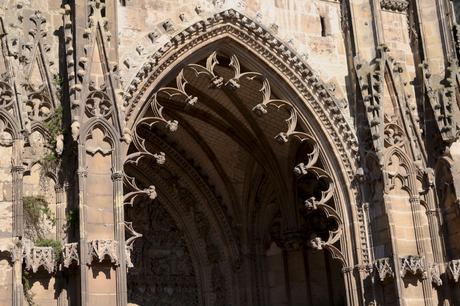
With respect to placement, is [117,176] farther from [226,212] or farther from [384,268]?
[226,212]

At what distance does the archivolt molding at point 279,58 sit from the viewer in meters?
15.7

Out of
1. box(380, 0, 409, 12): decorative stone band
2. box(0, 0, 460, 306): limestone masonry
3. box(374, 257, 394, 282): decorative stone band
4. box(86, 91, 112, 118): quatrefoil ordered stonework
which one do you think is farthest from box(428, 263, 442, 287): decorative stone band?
box(86, 91, 112, 118): quatrefoil ordered stonework

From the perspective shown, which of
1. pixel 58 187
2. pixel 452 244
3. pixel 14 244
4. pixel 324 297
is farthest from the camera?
pixel 324 297

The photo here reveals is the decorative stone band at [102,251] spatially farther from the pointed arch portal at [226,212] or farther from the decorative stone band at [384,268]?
the pointed arch portal at [226,212]

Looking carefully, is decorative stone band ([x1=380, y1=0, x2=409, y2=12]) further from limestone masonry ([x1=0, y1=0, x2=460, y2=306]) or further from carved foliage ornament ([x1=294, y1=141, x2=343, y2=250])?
carved foliage ornament ([x1=294, y1=141, x2=343, y2=250])

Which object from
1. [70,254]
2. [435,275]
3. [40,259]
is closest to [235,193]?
[435,275]

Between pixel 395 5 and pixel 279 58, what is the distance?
284 cm

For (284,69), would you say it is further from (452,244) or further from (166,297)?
(166,297)

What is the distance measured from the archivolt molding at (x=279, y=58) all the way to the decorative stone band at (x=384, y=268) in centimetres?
166

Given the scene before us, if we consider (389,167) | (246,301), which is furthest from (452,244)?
(246,301)

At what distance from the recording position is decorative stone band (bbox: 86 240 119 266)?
1324 centimetres

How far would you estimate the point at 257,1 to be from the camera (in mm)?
16641

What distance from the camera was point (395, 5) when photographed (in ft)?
58.3

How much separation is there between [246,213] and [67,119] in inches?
287
